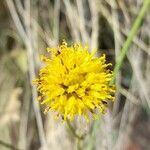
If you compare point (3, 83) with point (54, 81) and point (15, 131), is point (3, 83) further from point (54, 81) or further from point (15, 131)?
point (54, 81)

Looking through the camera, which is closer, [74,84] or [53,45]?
[74,84]

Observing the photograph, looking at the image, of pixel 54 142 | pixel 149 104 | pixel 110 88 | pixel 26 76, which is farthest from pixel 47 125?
pixel 110 88

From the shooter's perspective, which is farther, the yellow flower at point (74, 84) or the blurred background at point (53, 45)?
the blurred background at point (53, 45)

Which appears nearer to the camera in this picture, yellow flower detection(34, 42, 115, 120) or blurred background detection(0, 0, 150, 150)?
yellow flower detection(34, 42, 115, 120)

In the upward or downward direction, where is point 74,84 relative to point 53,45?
downward
